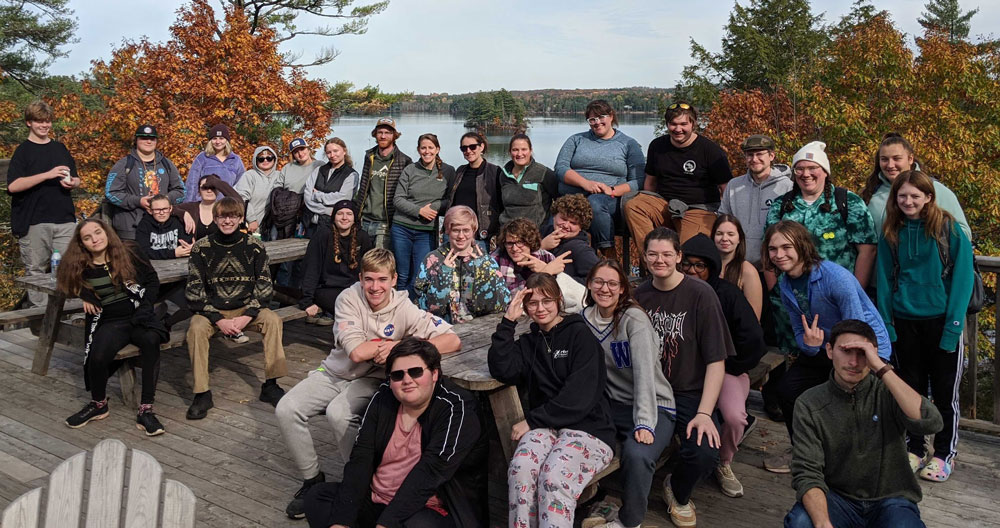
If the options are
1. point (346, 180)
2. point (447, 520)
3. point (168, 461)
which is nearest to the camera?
point (447, 520)

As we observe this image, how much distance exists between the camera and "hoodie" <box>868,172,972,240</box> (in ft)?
12.5

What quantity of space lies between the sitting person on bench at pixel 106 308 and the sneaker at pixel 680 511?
10.0 ft

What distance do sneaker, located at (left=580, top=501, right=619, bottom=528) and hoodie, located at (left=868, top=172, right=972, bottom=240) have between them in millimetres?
2052

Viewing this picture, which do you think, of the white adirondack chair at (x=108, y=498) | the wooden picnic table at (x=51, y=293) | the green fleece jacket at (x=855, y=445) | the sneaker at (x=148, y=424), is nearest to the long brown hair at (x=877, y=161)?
the green fleece jacket at (x=855, y=445)

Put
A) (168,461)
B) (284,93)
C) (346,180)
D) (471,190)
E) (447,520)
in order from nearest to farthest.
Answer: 1. (447,520)
2. (168,461)
3. (471,190)
4. (346,180)
5. (284,93)

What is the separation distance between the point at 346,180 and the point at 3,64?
19.6 metres

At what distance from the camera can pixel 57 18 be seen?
70.7 feet

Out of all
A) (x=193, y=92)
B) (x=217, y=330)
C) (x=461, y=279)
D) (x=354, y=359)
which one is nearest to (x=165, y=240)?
(x=217, y=330)

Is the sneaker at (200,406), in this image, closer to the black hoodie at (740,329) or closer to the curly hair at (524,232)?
the curly hair at (524,232)

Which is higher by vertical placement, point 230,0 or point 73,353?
point 230,0

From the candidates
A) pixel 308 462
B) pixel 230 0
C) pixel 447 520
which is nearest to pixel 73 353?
pixel 308 462

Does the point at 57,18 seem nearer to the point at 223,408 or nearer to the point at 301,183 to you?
the point at 301,183

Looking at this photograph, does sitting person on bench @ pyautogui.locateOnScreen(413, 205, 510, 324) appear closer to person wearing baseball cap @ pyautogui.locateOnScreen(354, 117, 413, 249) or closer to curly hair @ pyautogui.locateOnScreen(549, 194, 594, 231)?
curly hair @ pyautogui.locateOnScreen(549, 194, 594, 231)

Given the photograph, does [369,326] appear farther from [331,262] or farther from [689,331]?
[331,262]
